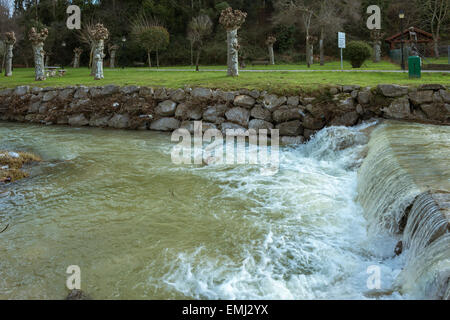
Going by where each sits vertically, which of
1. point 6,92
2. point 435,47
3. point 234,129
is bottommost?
point 234,129

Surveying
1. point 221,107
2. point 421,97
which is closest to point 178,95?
point 221,107

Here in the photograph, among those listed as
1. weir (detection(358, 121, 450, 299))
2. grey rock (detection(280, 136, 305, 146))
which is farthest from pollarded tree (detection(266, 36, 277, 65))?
weir (detection(358, 121, 450, 299))

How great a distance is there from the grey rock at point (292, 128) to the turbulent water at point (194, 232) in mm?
2116

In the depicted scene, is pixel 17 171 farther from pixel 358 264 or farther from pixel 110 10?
pixel 110 10

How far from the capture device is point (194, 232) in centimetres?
536

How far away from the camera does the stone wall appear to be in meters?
10.2

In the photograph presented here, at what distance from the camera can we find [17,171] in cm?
802

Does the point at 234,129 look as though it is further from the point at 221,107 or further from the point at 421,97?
the point at 421,97

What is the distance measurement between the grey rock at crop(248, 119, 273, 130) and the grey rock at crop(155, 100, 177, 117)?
9.40 feet

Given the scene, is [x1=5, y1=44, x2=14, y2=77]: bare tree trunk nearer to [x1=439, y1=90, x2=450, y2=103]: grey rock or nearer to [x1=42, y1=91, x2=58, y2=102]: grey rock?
[x1=42, y1=91, x2=58, y2=102]: grey rock

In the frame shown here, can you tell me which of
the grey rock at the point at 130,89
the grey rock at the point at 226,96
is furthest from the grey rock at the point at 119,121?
the grey rock at the point at 226,96

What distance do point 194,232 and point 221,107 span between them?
749 cm

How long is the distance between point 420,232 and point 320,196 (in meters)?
2.64

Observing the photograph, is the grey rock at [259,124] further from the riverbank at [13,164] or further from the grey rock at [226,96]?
the riverbank at [13,164]
